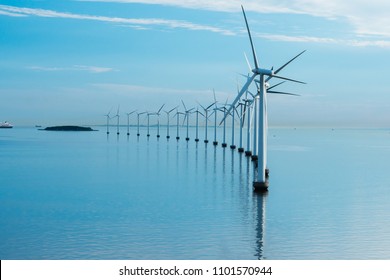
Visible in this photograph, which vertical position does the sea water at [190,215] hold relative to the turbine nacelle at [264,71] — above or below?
below

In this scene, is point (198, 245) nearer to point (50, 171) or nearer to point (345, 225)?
point (345, 225)

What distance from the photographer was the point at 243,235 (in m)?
32.0

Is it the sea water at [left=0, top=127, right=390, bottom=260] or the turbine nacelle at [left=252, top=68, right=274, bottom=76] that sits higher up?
the turbine nacelle at [left=252, top=68, right=274, bottom=76]

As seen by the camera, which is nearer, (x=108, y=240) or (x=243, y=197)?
(x=108, y=240)

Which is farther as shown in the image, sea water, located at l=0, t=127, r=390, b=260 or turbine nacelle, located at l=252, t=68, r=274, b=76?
turbine nacelle, located at l=252, t=68, r=274, b=76

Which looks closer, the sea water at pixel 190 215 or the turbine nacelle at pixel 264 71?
the sea water at pixel 190 215

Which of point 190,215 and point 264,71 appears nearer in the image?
point 190,215

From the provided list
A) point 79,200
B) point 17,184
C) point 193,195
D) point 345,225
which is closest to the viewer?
point 345,225

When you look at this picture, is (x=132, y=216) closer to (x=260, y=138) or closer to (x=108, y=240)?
(x=108, y=240)

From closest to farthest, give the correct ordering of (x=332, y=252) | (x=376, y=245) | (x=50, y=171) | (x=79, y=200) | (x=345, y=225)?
(x=332, y=252), (x=376, y=245), (x=345, y=225), (x=79, y=200), (x=50, y=171)

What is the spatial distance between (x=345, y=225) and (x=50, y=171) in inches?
1841

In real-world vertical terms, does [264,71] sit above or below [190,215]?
above

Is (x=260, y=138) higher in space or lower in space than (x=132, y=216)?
higher

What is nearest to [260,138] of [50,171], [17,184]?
[17,184]
